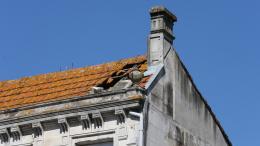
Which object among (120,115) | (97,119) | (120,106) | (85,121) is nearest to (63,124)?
(85,121)

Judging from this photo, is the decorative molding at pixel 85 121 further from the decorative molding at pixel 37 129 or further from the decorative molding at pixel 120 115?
the decorative molding at pixel 37 129

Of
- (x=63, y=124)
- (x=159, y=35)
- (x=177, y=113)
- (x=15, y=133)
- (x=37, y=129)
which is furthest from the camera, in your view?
(x=177, y=113)

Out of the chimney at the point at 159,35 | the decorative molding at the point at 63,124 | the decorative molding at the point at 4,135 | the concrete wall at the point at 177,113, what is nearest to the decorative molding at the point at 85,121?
the decorative molding at the point at 63,124

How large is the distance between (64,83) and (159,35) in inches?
178

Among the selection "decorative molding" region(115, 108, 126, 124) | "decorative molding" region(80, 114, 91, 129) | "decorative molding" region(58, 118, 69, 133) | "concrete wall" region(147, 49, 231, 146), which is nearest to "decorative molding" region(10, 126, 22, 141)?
"decorative molding" region(58, 118, 69, 133)

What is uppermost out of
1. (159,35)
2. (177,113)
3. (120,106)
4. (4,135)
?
(159,35)

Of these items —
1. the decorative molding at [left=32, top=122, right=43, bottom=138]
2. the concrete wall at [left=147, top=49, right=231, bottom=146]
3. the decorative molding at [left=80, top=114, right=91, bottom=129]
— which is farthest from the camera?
the decorative molding at [left=32, top=122, right=43, bottom=138]

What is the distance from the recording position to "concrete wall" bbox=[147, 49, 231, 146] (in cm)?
2828

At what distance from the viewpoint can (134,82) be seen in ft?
92.2

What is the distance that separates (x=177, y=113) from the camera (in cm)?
3012

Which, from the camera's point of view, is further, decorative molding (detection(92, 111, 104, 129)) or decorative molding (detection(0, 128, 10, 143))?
decorative molding (detection(0, 128, 10, 143))

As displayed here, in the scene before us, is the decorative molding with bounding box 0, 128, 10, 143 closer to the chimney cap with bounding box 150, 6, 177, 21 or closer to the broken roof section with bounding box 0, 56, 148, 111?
the broken roof section with bounding box 0, 56, 148, 111

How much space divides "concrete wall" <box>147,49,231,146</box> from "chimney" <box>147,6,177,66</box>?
1.04 ft

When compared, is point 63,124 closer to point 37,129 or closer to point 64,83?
point 37,129
